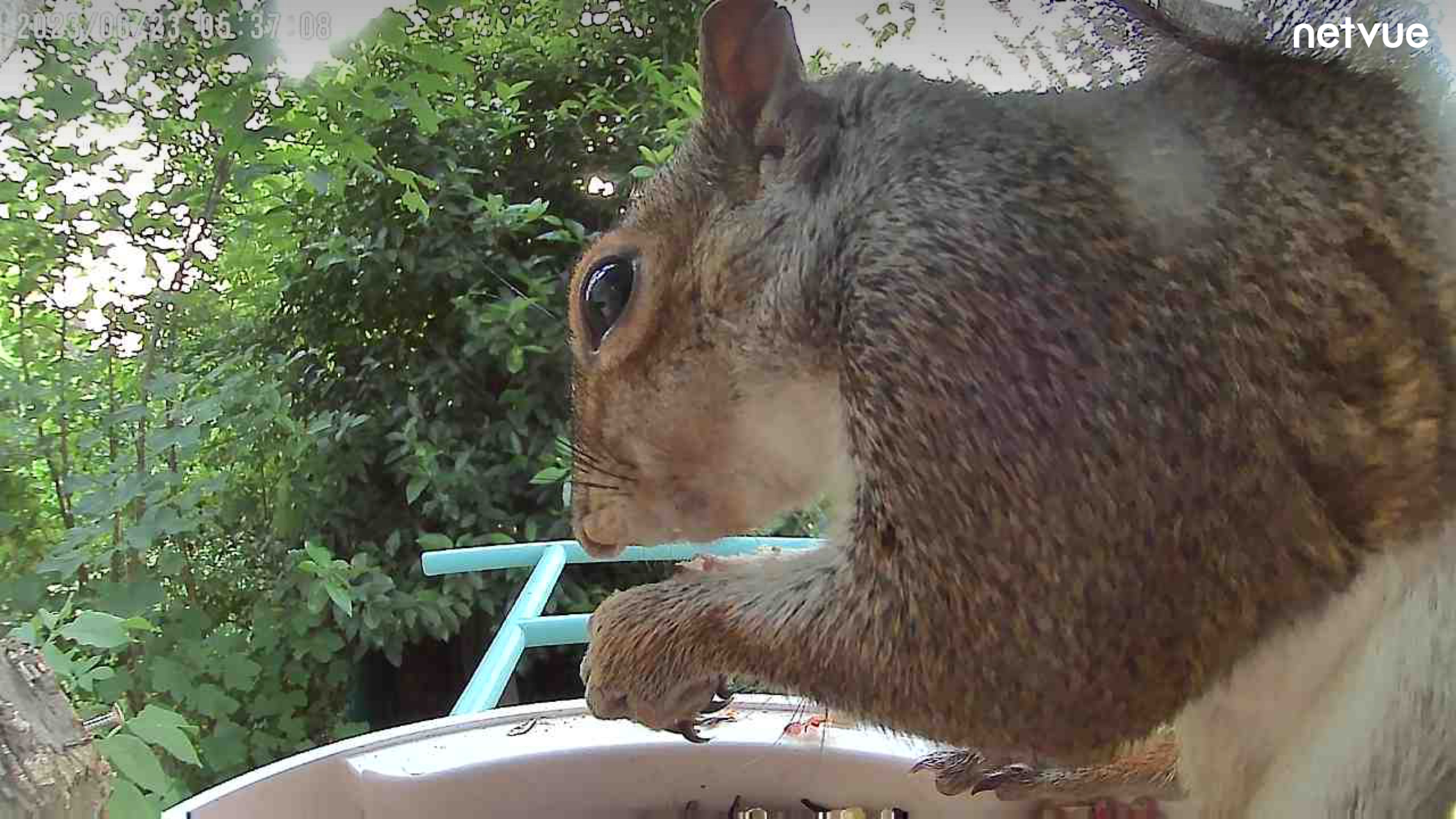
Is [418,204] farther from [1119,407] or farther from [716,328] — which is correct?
[1119,407]

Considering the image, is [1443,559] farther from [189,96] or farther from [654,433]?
[189,96]

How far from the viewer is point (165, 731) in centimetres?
73

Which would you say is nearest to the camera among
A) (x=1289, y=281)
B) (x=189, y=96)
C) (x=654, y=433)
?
A: (x=1289, y=281)

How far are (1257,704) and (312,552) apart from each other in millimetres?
550

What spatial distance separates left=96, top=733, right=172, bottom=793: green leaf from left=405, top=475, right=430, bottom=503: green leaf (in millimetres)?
210

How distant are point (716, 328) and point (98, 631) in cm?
44

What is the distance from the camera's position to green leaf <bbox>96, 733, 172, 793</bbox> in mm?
674

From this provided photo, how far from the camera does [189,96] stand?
715 mm

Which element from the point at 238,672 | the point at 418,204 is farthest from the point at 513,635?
the point at 418,204

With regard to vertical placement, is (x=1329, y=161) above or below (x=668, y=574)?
above

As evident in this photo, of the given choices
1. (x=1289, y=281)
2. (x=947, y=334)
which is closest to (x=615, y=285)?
(x=947, y=334)

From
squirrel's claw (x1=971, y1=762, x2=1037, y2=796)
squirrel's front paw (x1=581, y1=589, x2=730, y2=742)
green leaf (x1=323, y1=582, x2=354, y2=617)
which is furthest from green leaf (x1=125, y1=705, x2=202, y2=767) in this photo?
squirrel's claw (x1=971, y1=762, x2=1037, y2=796)

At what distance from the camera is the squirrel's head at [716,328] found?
48 cm

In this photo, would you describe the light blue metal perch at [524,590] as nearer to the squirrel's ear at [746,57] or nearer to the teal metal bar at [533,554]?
the teal metal bar at [533,554]
